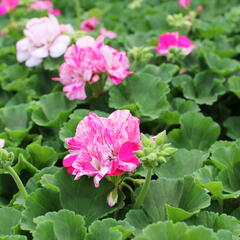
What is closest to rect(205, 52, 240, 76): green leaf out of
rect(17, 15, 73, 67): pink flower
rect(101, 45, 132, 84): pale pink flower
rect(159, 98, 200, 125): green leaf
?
rect(159, 98, 200, 125): green leaf

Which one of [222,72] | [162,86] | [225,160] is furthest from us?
[222,72]

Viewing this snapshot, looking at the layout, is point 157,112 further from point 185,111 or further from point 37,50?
point 37,50

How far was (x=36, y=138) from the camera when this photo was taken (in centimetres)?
165

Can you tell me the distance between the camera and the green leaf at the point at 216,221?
1.18m

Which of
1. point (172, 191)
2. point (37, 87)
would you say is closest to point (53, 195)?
point (172, 191)

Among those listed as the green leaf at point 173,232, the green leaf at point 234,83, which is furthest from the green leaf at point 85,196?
the green leaf at point 234,83

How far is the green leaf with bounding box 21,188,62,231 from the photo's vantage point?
119 cm

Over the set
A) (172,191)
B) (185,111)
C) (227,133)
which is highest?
(172,191)

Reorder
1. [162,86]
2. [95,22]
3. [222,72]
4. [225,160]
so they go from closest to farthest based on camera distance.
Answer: [225,160]
[162,86]
[222,72]
[95,22]

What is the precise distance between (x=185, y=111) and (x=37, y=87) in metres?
0.63

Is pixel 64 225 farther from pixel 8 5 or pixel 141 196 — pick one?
pixel 8 5

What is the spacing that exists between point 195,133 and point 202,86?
377mm

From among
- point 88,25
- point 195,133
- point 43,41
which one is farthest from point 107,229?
point 88,25

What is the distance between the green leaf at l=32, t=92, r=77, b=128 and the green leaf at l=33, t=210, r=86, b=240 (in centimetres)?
57
